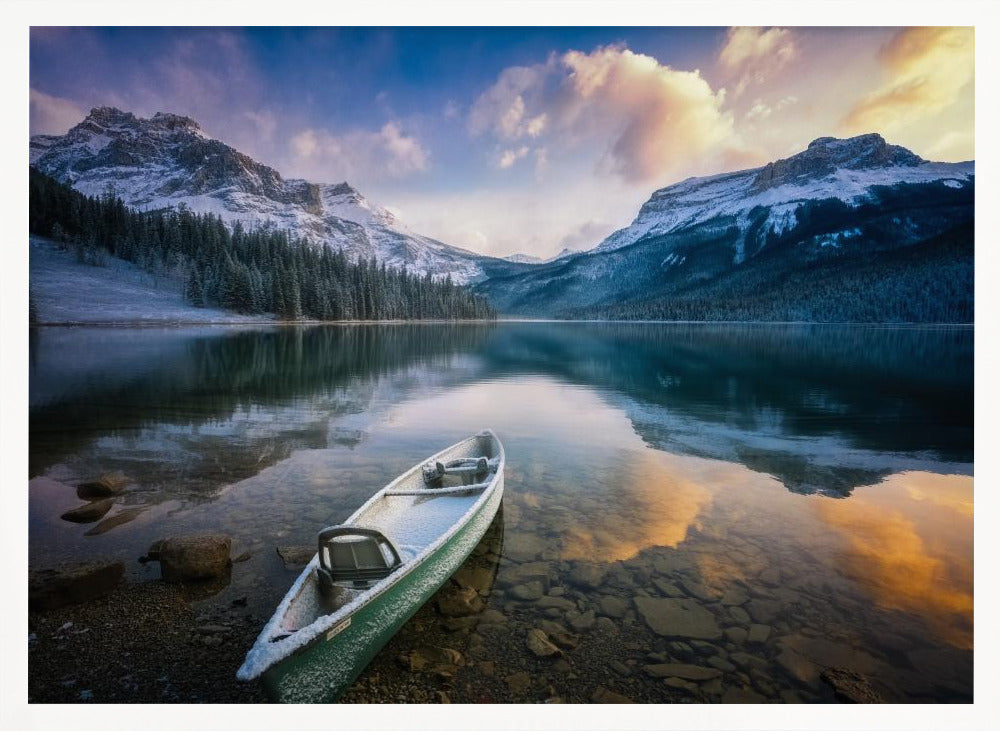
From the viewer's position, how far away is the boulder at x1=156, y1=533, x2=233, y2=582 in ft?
20.6

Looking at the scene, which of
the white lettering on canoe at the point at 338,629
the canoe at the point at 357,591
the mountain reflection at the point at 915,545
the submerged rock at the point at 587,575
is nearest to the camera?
the canoe at the point at 357,591

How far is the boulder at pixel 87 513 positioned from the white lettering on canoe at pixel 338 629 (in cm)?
667

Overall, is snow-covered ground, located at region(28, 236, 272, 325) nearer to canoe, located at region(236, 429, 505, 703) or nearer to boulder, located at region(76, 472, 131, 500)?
boulder, located at region(76, 472, 131, 500)

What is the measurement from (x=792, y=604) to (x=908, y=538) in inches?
144

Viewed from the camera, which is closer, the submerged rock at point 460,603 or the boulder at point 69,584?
the boulder at point 69,584

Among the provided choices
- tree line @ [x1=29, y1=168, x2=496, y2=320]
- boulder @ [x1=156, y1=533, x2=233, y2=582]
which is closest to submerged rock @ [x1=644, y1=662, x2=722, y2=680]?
boulder @ [x1=156, y1=533, x2=233, y2=582]

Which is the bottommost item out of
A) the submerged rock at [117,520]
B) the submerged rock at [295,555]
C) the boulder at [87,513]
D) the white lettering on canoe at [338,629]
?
the submerged rock at [295,555]

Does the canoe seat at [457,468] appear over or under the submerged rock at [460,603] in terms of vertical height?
over

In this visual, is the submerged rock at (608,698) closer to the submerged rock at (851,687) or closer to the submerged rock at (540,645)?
the submerged rock at (540,645)

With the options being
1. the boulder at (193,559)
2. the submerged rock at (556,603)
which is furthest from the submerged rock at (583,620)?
the boulder at (193,559)

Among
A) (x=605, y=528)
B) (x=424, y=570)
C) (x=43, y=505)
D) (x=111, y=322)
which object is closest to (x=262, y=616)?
(x=424, y=570)

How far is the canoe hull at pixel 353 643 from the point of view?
3828mm
